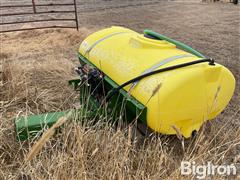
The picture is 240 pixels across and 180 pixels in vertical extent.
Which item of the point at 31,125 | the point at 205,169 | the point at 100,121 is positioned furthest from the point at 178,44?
the point at 31,125

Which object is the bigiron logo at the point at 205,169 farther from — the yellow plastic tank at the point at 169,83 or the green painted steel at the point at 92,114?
the green painted steel at the point at 92,114

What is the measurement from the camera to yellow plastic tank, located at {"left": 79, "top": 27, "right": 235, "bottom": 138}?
211 centimetres

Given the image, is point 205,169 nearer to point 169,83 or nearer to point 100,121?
point 169,83

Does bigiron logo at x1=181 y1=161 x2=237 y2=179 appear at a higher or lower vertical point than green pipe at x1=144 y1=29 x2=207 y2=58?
lower

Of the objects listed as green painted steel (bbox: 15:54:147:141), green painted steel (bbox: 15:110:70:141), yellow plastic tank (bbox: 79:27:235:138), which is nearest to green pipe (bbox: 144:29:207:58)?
yellow plastic tank (bbox: 79:27:235:138)

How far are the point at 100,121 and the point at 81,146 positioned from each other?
42 cm

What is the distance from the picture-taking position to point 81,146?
1.98 meters

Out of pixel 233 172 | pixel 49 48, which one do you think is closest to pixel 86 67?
pixel 233 172

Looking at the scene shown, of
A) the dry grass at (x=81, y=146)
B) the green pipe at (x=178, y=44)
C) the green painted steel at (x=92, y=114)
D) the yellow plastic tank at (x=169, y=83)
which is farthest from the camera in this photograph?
the green pipe at (x=178, y=44)

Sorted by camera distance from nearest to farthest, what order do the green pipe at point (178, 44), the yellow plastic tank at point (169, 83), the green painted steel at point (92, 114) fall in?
the yellow plastic tank at point (169, 83) < the green painted steel at point (92, 114) < the green pipe at point (178, 44)

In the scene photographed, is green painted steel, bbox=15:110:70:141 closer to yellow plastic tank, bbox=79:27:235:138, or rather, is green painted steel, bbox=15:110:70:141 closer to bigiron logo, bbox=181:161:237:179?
yellow plastic tank, bbox=79:27:235:138

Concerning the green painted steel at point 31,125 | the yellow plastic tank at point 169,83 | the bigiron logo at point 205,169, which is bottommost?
the bigiron logo at point 205,169

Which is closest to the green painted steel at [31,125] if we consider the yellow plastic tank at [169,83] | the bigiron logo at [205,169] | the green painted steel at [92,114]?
the green painted steel at [92,114]

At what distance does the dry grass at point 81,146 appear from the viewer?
6.14 ft
